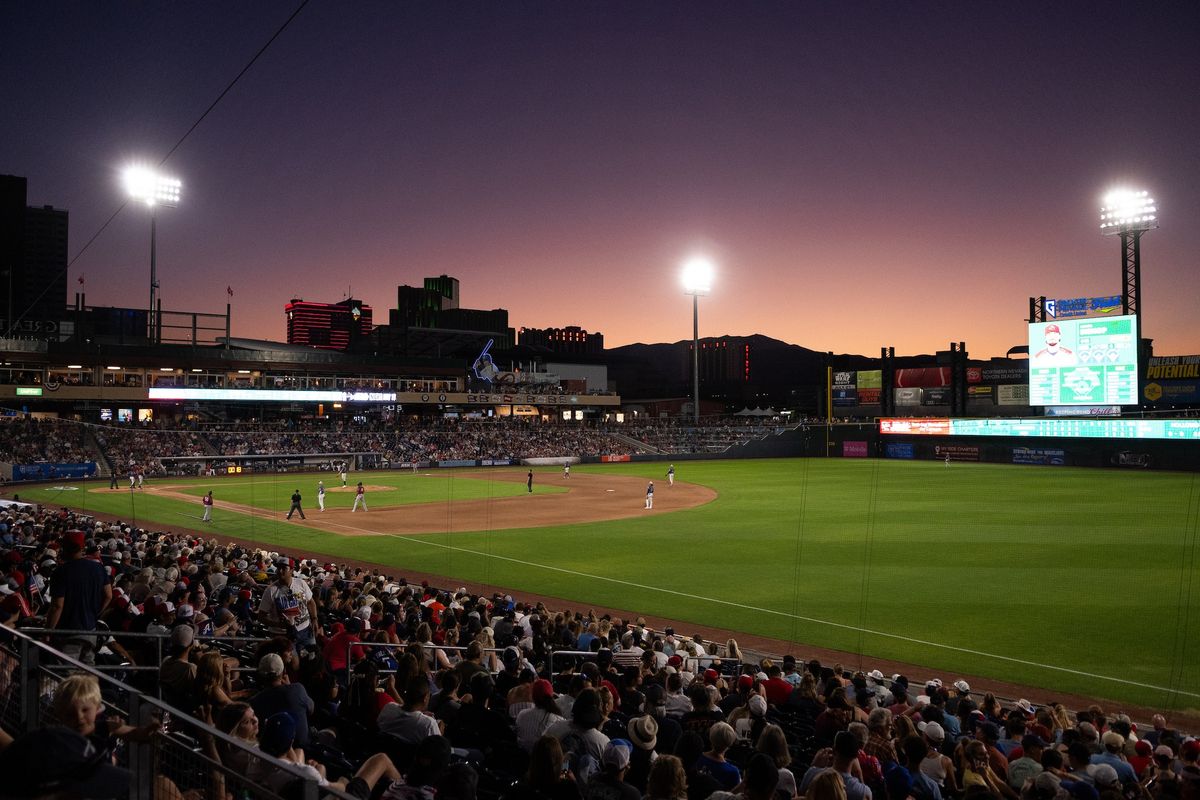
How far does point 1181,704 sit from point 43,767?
16460 millimetres

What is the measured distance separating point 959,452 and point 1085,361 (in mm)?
25524

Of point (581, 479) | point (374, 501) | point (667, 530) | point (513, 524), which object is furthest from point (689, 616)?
point (581, 479)

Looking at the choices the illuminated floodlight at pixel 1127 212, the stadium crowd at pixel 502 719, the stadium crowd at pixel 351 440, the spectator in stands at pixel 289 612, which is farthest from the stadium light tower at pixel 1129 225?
the spectator in stands at pixel 289 612

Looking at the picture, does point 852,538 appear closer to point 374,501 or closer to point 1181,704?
point 1181,704

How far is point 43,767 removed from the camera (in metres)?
2.61

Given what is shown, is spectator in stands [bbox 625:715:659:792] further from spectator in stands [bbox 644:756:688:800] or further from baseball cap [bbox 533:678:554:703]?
spectator in stands [bbox 644:756:688:800]

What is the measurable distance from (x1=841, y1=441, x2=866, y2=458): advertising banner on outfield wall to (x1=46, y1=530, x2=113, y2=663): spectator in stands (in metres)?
78.5

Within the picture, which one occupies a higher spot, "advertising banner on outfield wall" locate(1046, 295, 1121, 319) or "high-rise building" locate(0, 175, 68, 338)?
"high-rise building" locate(0, 175, 68, 338)

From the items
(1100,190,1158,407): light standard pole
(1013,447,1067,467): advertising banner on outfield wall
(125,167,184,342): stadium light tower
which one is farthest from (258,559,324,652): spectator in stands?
(1013,447,1067,467): advertising banner on outfield wall

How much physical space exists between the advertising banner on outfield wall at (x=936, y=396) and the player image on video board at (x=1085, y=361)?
30347mm

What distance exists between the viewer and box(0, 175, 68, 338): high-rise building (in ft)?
249

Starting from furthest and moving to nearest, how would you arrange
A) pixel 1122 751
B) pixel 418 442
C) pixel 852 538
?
pixel 418 442 < pixel 852 538 < pixel 1122 751

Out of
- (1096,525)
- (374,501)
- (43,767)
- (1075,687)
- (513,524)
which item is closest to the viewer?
(43,767)

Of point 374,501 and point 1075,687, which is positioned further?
point 374,501
